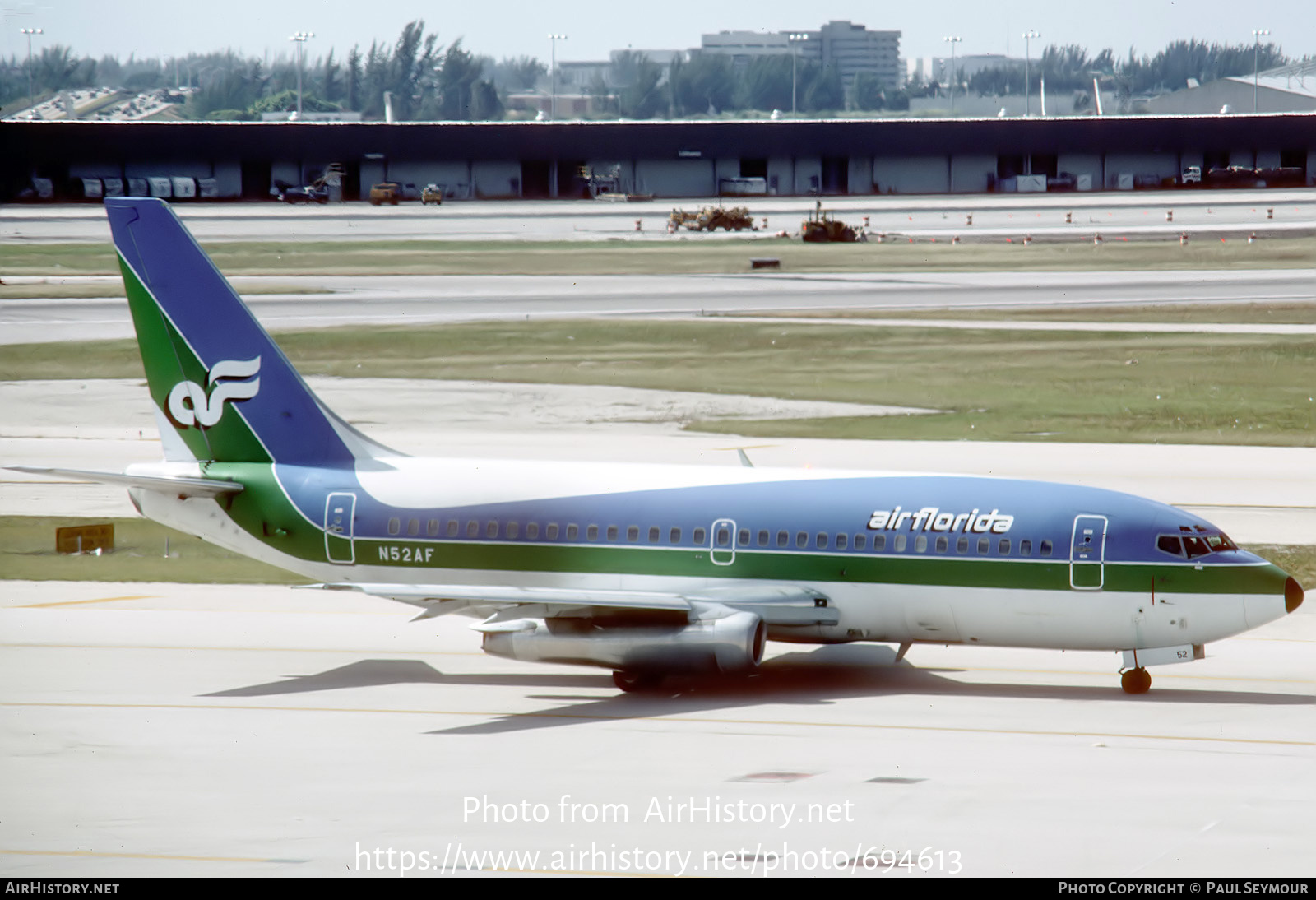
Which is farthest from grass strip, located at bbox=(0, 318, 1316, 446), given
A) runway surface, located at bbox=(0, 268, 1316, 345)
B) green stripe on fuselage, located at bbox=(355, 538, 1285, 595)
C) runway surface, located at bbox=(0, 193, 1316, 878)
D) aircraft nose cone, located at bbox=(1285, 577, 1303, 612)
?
aircraft nose cone, located at bbox=(1285, 577, 1303, 612)

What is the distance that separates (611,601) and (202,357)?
1066cm

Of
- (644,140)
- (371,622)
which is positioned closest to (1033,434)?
(371,622)

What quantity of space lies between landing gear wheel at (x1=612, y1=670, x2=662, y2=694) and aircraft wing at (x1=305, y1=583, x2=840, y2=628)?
4.67 feet

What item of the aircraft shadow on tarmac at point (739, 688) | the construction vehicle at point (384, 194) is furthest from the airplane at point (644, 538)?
the construction vehicle at point (384, 194)

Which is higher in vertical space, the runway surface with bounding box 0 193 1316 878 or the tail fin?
the tail fin

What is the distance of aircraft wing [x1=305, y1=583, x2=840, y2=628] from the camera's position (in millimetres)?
27312

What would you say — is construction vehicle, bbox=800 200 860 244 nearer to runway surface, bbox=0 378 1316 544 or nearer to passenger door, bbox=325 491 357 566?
runway surface, bbox=0 378 1316 544

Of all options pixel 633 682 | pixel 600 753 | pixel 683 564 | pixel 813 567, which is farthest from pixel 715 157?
pixel 600 753

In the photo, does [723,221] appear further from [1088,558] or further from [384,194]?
[1088,558]

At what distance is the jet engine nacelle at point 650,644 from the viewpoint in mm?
27609

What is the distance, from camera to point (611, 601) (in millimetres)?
27453

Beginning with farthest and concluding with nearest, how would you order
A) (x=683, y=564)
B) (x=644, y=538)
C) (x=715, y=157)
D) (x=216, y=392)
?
1. (x=715, y=157)
2. (x=216, y=392)
3. (x=644, y=538)
4. (x=683, y=564)

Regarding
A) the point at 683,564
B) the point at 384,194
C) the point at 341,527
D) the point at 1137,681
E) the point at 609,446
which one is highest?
the point at 384,194

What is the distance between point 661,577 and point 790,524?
248 centimetres
